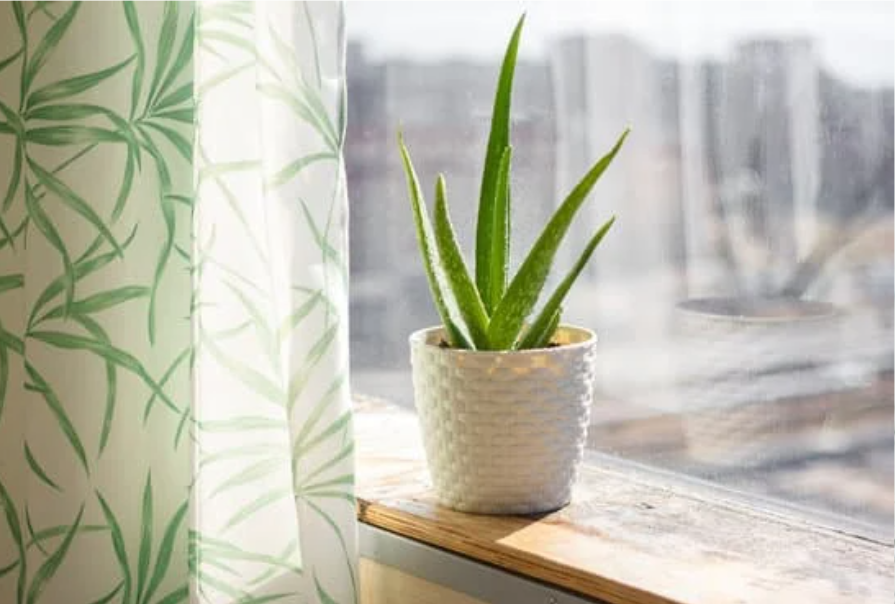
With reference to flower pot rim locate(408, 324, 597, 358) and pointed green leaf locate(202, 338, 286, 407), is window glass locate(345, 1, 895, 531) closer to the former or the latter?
flower pot rim locate(408, 324, 597, 358)

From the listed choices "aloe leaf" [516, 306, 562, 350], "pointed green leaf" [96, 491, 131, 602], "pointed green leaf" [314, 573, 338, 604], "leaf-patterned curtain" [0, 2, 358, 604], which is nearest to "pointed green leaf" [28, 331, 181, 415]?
"leaf-patterned curtain" [0, 2, 358, 604]

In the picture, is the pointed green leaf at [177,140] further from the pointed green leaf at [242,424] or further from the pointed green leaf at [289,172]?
the pointed green leaf at [242,424]

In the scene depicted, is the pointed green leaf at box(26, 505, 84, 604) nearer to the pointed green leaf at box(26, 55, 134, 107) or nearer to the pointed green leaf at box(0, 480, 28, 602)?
the pointed green leaf at box(0, 480, 28, 602)

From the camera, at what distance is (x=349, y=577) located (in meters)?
1.25

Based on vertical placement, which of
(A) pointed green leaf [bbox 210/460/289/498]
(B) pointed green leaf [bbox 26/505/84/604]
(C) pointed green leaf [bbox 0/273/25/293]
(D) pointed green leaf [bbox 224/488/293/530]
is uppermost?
(C) pointed green leaf [bbox 0/273/25/293]

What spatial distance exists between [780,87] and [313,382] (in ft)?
1.42

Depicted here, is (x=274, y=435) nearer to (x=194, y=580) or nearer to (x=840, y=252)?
(x=194, y=580)

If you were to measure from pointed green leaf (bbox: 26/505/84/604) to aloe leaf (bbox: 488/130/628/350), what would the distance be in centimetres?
37

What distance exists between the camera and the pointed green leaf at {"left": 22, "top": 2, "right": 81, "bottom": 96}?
4.01ft

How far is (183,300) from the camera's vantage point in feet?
4.14

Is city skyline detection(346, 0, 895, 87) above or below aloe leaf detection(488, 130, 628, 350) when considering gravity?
above

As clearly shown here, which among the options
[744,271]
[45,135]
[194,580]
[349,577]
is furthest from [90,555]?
[744,271]

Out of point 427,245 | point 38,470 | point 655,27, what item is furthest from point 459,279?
point 38,470

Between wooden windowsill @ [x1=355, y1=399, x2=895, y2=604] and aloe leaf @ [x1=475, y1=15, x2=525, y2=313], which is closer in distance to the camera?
wooden windowsill @ [x1=355, y1=399, x2=895, y2=604]
